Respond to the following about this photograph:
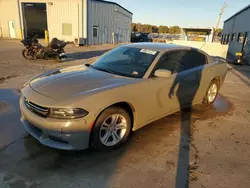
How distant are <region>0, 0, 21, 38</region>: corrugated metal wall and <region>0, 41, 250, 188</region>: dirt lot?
25.6 meters

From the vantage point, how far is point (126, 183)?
2566 mm

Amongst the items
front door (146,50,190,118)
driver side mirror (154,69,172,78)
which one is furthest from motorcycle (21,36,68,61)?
driver side mirror (154,69,172,78)

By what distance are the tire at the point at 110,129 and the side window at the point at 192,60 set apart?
5.93ft

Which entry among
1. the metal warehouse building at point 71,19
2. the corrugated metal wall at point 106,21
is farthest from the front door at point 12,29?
the corrugated metal wall at point 106,21

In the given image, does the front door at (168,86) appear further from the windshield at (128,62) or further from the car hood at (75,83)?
the car hood at (75,83)

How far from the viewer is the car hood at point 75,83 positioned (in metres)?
2.95

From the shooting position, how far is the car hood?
295cm

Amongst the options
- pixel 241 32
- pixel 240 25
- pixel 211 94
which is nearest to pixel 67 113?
pixel 211 94

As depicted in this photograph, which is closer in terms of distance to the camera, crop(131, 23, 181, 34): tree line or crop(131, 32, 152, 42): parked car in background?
crop(131, 32, 152, 42): parked car in background

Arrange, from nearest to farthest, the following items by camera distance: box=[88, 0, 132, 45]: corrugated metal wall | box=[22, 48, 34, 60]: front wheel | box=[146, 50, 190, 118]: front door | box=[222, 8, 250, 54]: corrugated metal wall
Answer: box=[146, 50, 190, 118]: front door, box=[22, 48, 34, 60]: front wheel, box=[222, 8, 250, 54]: corrugated metal wall, box=[88, 0, 132, 45]: corrugated metal wall

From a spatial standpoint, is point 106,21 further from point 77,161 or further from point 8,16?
point 77,161

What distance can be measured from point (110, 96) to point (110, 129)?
0.53m

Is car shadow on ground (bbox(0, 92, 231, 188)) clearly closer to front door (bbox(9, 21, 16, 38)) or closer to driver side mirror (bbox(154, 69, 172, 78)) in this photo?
driver side mirror (bbox(154, 69, 172, 78))

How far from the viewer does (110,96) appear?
297 cm
